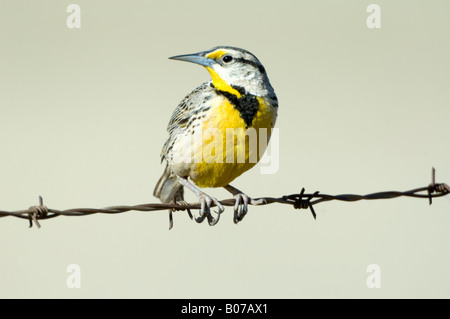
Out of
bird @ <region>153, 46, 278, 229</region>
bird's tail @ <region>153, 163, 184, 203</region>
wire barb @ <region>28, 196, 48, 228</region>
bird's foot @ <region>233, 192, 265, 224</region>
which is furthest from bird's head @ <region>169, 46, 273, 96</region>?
wire barb @ <region>28, 196, 48, 228</region>

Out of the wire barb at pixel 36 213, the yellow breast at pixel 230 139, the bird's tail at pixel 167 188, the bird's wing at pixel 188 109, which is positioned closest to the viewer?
the wire barb at pixel 36 213

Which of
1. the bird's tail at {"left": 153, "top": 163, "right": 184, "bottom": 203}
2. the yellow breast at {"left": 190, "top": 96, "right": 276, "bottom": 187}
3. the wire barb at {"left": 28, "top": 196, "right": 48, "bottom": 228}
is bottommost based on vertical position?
the wire barb at {"left": 28, "top": 196, "right": 48, "bottom": 228}

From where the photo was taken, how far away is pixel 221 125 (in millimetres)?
2920

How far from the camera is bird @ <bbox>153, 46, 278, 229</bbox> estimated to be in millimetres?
2926

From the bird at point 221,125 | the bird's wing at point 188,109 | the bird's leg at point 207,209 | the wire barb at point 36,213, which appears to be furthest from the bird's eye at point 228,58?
the wire barb at point 36,213

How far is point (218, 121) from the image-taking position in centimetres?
293

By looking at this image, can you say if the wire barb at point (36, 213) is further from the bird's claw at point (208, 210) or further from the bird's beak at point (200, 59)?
the bird's beak at point (200, 59)

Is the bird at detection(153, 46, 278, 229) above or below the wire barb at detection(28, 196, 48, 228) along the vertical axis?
above

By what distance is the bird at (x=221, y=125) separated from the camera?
9.60 ft

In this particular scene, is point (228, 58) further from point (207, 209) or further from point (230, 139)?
point (207, 209)

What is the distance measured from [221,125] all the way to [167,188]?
0.76m

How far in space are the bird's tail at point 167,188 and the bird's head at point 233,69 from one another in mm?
635

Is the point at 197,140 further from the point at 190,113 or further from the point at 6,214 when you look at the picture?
the point at 6,214

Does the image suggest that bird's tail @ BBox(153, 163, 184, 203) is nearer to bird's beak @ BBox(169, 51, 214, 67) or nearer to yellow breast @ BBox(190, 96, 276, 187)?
yellow breast @ BBox(190, 96, 276, 187)
